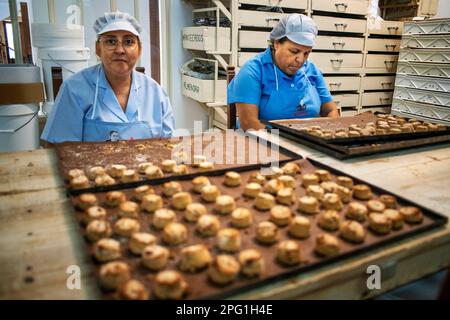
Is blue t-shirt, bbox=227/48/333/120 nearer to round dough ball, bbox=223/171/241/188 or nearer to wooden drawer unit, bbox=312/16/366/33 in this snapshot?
round dough ball, bbox=223/171/241/188

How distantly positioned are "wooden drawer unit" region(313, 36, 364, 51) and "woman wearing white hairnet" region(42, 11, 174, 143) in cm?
245

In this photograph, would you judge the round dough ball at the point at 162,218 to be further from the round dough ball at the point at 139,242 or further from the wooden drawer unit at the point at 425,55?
the wooden drawer unit at the point at 425,55

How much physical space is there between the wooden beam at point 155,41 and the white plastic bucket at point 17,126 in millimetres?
1325

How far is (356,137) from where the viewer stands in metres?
1.63

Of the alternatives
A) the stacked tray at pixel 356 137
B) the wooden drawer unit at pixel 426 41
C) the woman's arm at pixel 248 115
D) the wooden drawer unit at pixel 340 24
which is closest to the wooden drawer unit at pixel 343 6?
the wooden drawer unit at pixel 340 24

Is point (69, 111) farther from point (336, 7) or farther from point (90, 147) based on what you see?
point (336, 7)

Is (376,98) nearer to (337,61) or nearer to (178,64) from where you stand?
(337,61)

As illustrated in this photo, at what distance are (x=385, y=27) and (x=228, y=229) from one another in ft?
14.2

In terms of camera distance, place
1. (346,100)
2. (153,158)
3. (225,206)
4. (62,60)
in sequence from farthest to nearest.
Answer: (346,100) → (62,60) → (153,158) → (225,206)

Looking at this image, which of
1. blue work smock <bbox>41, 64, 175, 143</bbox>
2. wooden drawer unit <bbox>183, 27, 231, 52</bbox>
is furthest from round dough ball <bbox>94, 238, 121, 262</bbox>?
wooden drawer unit <bbox>183, 27, 231, 52</bbox>

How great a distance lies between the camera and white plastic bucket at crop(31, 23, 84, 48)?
265 centimetres

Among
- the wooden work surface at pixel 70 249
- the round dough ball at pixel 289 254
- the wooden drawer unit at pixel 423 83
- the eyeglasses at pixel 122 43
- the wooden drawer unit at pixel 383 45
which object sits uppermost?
the wooden drawer unit at pixel 383 45

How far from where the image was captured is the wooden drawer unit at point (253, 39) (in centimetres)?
333

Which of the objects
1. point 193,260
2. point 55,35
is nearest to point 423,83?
point 55,35
